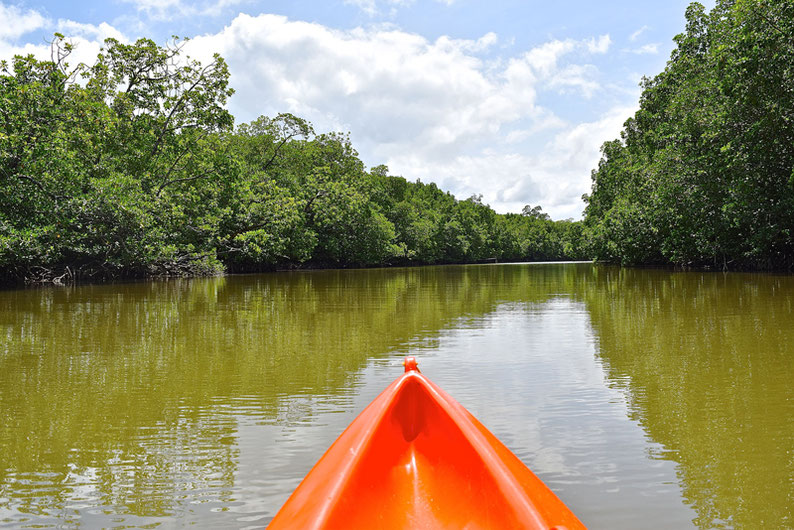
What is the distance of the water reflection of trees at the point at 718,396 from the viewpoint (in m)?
3.08

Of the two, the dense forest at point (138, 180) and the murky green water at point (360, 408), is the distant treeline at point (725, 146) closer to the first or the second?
the murky green water at point (360, 408)

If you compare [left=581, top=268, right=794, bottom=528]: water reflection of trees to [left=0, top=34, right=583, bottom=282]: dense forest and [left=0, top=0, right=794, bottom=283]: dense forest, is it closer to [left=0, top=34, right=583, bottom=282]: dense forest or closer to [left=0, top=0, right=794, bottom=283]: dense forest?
[left=0, top=0, right=794, bottom=283]: dense forest

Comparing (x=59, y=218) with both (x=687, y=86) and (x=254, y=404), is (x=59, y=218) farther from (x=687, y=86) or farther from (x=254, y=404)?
(x=687, y=86)

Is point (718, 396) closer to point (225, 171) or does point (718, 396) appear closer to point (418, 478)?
point (418, 478)

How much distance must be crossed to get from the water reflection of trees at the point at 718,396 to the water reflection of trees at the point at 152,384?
9.22ft

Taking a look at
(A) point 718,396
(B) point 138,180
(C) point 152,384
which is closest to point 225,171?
(B) point 138,180

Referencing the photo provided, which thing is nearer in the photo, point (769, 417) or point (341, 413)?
point (769, 417)

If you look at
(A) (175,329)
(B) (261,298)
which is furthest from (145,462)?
(B) (261,298)

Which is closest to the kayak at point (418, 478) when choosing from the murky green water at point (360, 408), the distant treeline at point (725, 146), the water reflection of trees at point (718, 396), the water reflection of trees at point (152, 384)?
the murky green water at point (360, 408)

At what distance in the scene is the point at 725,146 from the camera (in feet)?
61.3

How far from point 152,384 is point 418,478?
3.92 meters

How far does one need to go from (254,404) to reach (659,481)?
3.39m

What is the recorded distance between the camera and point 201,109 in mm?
28828

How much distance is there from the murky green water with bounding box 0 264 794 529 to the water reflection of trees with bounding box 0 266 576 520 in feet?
0.08
